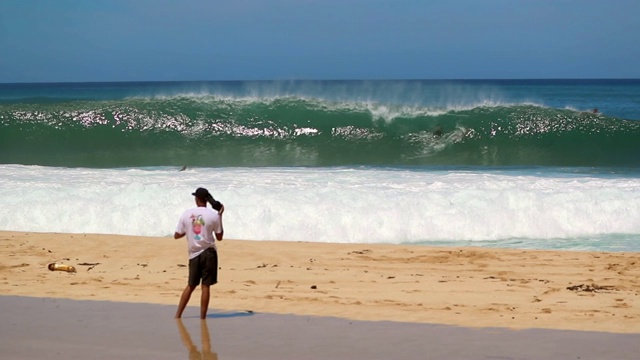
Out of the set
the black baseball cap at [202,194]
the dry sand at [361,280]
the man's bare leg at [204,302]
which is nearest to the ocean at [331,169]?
the dry sand at [361,280]

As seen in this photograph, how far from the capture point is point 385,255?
35.0ft

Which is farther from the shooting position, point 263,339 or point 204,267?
point 204,267

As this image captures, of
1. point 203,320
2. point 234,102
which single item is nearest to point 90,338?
point 203,320

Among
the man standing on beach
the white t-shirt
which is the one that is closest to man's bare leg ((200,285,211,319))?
the man standing on beach

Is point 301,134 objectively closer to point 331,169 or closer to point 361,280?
point 331,169

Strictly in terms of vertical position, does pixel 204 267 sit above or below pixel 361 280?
above

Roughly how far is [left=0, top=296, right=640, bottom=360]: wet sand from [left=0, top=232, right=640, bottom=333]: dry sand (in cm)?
32

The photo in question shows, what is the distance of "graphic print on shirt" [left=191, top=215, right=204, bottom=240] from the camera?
771 centimetres

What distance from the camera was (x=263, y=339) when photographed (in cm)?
693

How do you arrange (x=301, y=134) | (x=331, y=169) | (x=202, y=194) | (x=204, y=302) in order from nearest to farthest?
1. (x=204, y=302)
2. (x=202, y=194)
3. (x=331, y=169)
4. (x=301, y=134)

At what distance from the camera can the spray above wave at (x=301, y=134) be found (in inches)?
921

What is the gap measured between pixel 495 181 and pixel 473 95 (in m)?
15.2

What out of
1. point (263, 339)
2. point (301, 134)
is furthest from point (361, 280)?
point (301, 134)

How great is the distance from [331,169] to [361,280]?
879 cm
